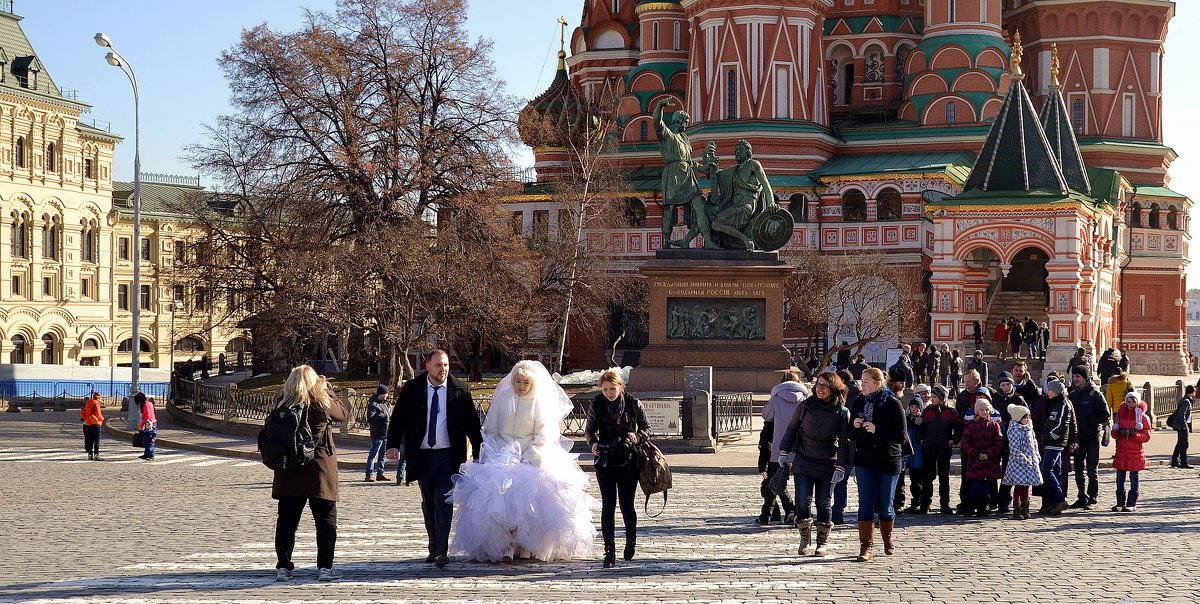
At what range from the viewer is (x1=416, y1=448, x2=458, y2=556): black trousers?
39.2 feet

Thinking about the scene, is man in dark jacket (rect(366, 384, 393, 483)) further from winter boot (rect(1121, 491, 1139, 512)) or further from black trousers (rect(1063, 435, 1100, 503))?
winter boot (rect(1121, 491, 1139, 512))

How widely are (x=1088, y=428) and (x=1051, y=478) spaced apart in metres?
1.27

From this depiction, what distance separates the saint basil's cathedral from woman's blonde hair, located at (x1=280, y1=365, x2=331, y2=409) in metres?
37.2

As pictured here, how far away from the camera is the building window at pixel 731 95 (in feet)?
192

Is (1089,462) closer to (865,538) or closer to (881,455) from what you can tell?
(881,455)

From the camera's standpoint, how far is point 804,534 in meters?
12.7

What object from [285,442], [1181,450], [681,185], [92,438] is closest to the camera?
[285,442]

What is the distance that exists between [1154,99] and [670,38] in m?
21.2

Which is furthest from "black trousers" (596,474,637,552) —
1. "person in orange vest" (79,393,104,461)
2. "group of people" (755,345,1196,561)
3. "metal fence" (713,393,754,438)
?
"person in orange vest" (79,393,104,461)

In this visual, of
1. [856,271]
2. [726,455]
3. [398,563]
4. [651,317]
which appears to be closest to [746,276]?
[651,317]

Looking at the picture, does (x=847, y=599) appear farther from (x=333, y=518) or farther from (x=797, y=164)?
(x=797, y=164)

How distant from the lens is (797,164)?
190 feet

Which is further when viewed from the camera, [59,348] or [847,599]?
[59,348]

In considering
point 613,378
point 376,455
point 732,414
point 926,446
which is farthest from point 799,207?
point 613,378
